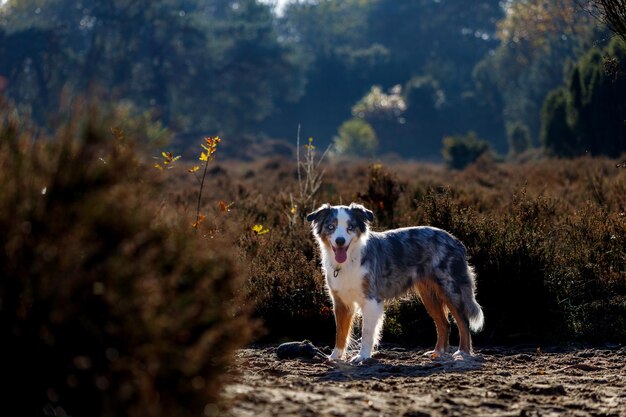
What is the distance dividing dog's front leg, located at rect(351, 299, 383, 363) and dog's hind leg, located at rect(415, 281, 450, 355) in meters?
0.70

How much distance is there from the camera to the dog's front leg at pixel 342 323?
328 inches

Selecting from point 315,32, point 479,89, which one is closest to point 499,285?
point 479,89

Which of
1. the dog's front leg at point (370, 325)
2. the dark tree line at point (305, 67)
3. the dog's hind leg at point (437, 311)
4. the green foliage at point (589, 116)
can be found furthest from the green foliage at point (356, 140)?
the dog's front leg at point (370, 325)

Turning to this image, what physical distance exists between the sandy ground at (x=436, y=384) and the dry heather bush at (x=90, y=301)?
56 centimetres

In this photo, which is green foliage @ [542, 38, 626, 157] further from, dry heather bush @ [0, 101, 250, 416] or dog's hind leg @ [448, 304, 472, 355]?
dry heather bush @ [0, 101, 250, 416]

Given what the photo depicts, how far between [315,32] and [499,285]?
10591 centimetres

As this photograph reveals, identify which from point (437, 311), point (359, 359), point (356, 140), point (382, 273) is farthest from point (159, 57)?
point (359, 359)

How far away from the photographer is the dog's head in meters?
8.05

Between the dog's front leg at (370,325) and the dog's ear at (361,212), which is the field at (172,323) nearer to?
the dog's front leg at (370,325)

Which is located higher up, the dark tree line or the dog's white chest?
the dark tree line

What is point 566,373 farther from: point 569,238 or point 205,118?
point 205,118

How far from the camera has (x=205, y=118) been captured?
74750 mm

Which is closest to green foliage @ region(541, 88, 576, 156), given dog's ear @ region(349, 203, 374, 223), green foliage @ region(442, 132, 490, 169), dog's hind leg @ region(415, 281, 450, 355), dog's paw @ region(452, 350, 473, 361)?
green foliage @ region(442, 132, 490, 169)

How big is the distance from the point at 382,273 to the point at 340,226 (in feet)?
2.16
